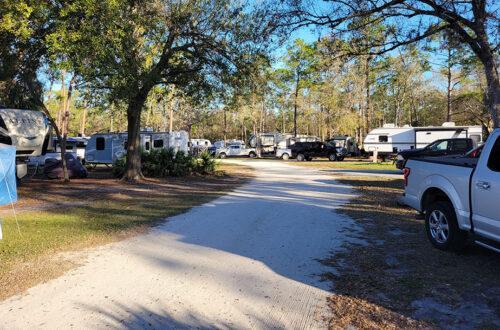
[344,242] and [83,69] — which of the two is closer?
[344,242]

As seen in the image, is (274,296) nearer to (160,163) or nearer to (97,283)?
(97,283)

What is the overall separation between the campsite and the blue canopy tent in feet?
0.12

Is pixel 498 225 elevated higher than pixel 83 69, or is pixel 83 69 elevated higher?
pixel 83 69

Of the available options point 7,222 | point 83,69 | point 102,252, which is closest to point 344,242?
point 102,252

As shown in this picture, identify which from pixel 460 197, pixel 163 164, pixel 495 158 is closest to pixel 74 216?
pixel 460 197

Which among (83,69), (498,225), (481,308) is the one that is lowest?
(481,308)

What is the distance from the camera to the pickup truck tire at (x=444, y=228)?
6.35 m

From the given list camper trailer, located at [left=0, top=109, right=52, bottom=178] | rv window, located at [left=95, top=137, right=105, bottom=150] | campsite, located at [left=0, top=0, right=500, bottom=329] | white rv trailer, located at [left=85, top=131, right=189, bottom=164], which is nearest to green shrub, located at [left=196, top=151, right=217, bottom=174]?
campsite, located at [left=0, top=0, right=500, bottom=329]

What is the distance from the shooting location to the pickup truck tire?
6.35m

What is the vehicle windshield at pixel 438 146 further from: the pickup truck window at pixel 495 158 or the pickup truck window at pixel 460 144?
the pickup truck window at pixel 495 158

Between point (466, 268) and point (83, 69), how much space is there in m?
11.1

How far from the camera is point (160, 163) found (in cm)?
2148

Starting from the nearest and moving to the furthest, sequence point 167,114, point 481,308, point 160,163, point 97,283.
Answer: point 481,308
point 97,283
point 160,163
point 167,114

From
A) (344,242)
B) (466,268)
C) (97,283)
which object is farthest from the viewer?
(344,242)
